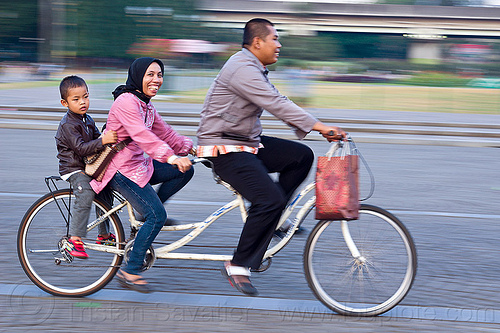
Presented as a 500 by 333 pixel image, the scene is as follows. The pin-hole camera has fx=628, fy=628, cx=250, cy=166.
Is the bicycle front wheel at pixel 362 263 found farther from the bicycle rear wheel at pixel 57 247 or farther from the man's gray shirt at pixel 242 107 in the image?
the bicycle rear wheel at pixel 57 247

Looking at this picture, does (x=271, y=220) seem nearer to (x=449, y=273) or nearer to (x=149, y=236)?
(x=149, y=236)

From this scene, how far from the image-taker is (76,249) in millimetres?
3920

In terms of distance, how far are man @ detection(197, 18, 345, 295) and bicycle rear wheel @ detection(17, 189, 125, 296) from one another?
2.45 feet

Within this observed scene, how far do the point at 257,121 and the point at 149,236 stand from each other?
959 mm

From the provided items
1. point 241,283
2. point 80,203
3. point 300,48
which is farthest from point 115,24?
point 241,283

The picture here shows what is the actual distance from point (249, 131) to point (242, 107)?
0.16m

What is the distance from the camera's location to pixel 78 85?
12.5 ft

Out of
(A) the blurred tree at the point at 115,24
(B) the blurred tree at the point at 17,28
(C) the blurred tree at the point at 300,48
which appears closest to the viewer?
(C) the blurred tree at the point at 300,48

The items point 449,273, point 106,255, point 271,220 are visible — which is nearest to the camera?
point 271,220

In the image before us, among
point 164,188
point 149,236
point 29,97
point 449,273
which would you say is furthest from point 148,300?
point 29,97

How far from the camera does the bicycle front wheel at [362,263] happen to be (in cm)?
371

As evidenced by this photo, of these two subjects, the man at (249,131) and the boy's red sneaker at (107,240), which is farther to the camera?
the boy's red sneaker at (107,240)

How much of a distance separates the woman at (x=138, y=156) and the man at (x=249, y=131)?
0.90 feet

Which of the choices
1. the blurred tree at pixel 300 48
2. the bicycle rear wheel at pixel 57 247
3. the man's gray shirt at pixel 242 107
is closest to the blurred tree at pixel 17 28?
the blurred tree at pixel 300 48
